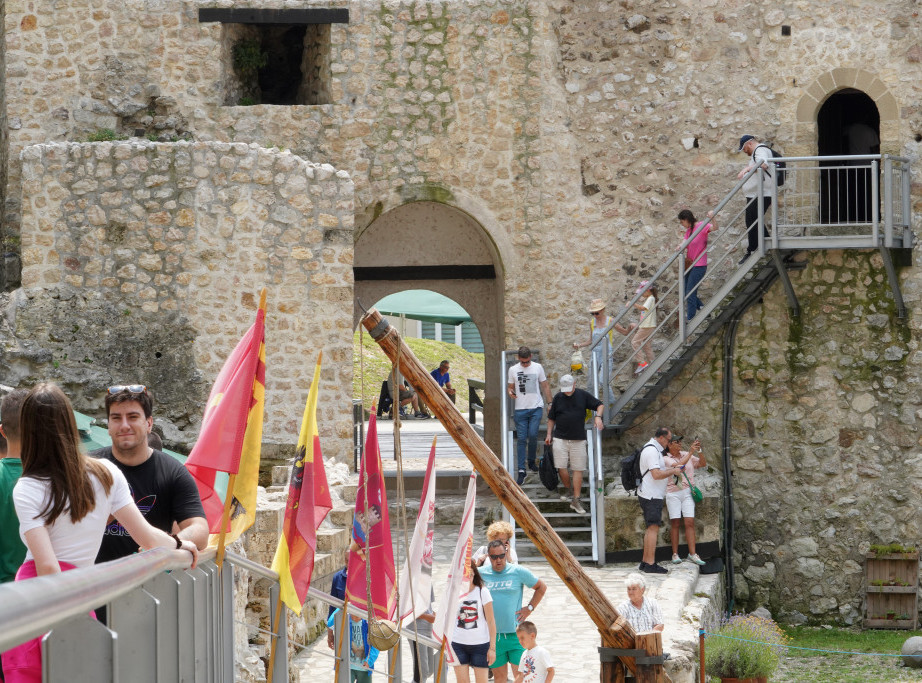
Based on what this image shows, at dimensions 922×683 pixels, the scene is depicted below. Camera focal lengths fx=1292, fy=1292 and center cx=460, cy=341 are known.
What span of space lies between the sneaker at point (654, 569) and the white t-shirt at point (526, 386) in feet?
7.52

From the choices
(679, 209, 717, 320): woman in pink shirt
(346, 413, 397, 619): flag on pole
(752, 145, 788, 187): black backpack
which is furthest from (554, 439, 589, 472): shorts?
(346, 413, 397, 619): flag on pole

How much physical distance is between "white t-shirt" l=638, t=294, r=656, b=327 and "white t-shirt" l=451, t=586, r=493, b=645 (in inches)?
260

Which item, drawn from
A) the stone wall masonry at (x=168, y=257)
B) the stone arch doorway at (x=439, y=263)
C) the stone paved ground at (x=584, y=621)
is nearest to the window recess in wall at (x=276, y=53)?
the stone arch doorway at (x=439, y=263)

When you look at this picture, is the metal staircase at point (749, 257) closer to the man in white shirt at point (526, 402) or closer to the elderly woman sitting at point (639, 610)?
the man in white shirt at point (526, 402)

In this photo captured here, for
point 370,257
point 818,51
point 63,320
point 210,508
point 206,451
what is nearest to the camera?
point 206,451

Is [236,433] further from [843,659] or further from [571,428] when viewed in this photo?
[843,659]

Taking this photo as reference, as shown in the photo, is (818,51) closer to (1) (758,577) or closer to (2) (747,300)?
(2) (747,300)

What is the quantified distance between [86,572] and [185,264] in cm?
1038

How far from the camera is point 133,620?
9.68 feet

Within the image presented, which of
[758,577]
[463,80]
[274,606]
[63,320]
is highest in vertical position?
[463,80]

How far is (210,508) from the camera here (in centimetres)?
558

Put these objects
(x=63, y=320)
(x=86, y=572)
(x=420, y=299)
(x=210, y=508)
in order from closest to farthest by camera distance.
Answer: (x=86, y=572), (x=210, y=508), (x=63, y=320), (x=420, y=299)

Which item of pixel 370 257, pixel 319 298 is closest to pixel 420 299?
pixel 370 257

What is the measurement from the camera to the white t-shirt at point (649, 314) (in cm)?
1386
